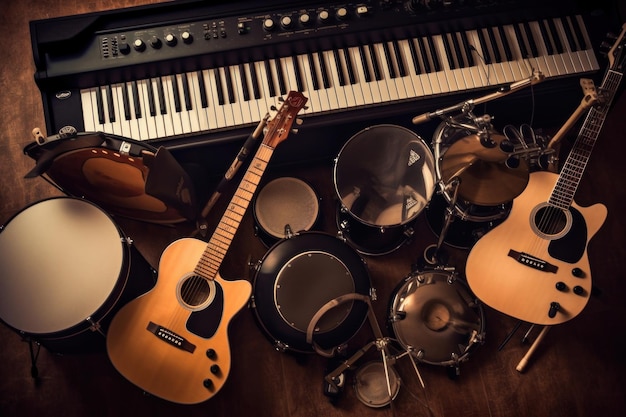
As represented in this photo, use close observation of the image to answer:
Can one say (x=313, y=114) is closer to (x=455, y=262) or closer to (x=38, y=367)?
(x=455, y=262)

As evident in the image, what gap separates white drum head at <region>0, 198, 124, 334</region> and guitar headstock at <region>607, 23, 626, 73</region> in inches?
102

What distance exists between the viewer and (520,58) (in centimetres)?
275

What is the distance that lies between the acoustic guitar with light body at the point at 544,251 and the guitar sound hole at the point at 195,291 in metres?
1.42

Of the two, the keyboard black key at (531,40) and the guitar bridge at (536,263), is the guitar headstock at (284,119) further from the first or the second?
the guitar bridge at (536,263)

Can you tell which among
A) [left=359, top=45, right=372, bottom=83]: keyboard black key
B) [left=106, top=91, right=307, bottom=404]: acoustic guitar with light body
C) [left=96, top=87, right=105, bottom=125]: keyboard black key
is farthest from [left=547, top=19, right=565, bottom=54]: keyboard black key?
[left=96, top=87, right=105, bottom=125]: keyboard black key

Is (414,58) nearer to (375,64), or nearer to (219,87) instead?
(375,64)

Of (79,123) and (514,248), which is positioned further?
Result: (514,248)

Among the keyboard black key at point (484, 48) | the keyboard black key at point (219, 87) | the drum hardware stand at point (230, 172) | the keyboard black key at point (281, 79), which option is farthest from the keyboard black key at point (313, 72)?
the keyboard black key at point (484, 48)

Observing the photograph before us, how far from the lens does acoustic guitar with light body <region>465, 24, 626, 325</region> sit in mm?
2697

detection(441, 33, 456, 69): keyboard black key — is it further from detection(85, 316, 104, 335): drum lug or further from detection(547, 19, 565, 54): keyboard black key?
detection(85, 316, 104, 335): drum lug

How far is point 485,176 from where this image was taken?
2336 mm

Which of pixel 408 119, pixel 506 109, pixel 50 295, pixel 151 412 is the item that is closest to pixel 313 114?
pixel 408 119

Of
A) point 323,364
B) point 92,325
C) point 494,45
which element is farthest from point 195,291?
point 494,45

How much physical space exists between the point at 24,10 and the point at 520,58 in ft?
10.4
